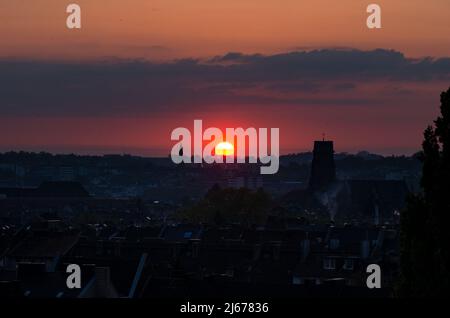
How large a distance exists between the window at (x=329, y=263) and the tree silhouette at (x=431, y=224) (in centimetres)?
4106

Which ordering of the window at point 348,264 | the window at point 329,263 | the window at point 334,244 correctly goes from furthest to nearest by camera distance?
the window at point 334,244
the window at point 329,263
the window at point 348,264

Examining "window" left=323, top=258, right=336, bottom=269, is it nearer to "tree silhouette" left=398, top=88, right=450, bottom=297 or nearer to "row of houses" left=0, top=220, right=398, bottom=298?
"row of houses" left=0, top=220, right=398, bottom=298

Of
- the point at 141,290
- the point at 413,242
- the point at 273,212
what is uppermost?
the point at 413,242

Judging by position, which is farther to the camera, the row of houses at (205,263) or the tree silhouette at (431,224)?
the row of houses at (205,263)

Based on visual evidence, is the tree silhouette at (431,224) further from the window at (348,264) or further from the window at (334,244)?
the window at (334,244)

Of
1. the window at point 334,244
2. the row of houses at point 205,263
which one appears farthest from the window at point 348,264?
the window at point 334,244

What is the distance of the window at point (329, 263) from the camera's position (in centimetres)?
7131

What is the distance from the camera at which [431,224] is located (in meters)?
28.3

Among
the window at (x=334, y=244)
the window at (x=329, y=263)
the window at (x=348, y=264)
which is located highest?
the window at (x=348, y=264)

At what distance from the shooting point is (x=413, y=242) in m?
29.5

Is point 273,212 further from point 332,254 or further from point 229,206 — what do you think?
point 332,254

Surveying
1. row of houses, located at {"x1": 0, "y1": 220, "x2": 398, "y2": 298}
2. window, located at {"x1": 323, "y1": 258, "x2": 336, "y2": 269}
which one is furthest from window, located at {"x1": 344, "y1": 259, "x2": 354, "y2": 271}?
window, located at {"x1": 323, "y1": 258, "x2": 336, "y2": 269}
